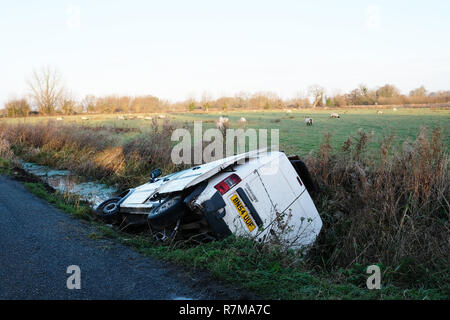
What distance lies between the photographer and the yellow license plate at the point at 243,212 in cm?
472

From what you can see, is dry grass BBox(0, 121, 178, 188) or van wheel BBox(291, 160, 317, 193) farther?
dry grass BBox(0, 121, 178, 188)

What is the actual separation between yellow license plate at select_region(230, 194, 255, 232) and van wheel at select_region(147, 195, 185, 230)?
0.76m

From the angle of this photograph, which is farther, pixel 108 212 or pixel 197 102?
pixel 197 102

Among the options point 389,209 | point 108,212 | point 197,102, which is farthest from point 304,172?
point 197,102

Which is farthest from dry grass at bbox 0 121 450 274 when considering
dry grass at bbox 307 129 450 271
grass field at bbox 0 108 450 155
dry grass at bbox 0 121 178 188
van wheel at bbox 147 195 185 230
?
van wheel at bbox 147 195 185 230

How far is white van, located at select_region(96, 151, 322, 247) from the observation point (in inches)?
183

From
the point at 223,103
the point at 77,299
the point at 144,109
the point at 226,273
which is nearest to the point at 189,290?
the point at 226,273

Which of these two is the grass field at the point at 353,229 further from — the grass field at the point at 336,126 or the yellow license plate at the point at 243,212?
the grass field at the point at 336,126

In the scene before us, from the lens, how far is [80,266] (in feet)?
13.6

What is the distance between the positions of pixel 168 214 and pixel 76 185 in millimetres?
7589

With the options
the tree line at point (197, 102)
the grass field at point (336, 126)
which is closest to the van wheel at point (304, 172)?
the grass field at point (336, 126)

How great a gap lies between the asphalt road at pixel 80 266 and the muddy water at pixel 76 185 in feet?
11.4

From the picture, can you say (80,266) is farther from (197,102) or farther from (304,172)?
(197,102)

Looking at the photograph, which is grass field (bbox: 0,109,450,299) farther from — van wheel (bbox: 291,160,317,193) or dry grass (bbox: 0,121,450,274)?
van wheel (bbox: 291,160,317,193)
